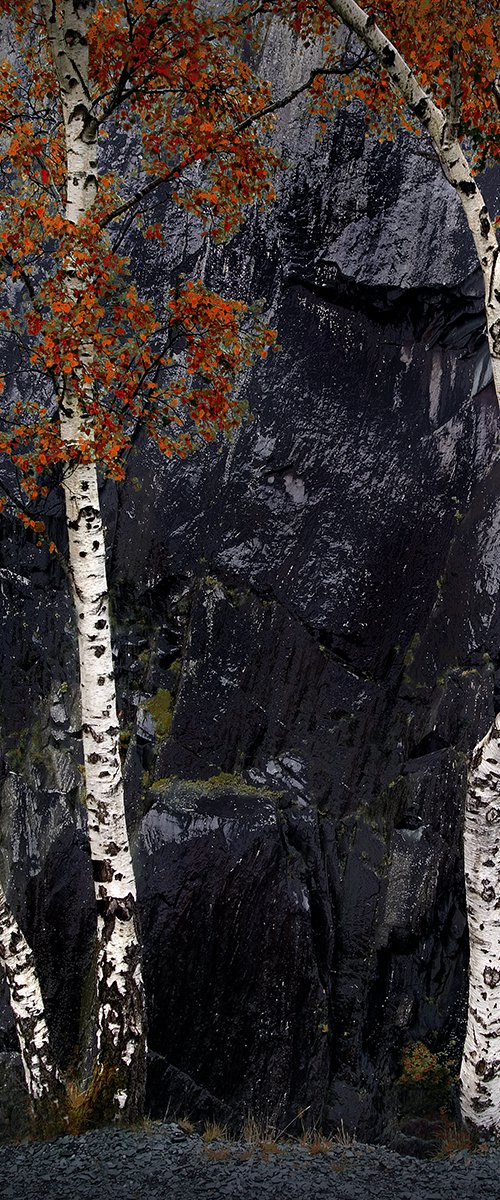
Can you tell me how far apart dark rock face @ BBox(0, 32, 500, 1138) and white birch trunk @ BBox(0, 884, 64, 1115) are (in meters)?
3.32

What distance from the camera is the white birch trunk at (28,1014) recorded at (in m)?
6.88

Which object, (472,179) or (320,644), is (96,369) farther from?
(320,644)

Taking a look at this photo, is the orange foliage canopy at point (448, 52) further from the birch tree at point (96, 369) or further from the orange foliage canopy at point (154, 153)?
the birch tree at point (96, 369)

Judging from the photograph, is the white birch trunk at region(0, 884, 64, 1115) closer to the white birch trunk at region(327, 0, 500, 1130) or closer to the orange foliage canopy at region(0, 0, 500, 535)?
the white birch trunk at region(327, 0, 500, 1130)

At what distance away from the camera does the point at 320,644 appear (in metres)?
11.1

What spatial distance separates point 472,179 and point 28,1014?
8.14 meters

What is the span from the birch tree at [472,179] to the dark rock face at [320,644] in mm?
2883

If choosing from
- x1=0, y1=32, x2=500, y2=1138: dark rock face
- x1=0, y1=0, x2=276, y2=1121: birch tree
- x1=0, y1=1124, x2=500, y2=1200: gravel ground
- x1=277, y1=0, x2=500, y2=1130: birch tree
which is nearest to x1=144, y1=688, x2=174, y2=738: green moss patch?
x1=0, y1=32, x2=500, y2=1138: dark rock face

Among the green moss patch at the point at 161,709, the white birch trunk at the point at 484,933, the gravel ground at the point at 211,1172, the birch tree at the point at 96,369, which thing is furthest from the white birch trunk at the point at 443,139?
the gravel ground at the point at 211,1172

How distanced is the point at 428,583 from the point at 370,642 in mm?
1206

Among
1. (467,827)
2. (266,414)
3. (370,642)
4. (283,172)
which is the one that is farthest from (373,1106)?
(283,172)

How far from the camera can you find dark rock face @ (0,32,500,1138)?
34.3 ft

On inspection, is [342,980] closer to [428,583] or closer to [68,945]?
[68,945]

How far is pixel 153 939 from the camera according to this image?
10.1 m
